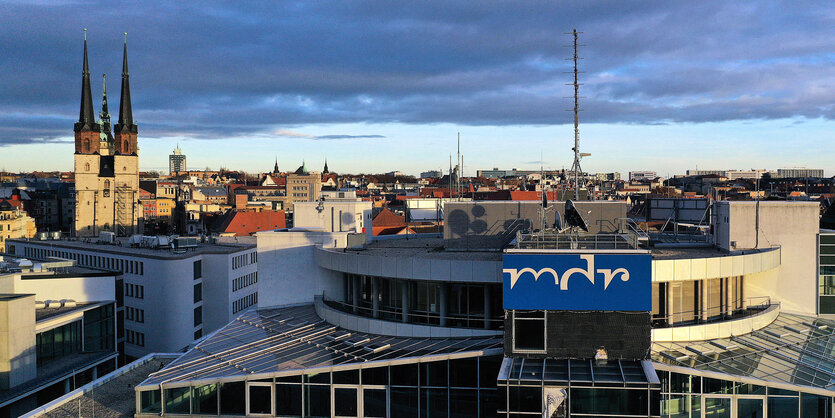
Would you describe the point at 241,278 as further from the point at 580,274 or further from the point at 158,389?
the point at 580,274

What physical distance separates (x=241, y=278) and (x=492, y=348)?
40.9 meters

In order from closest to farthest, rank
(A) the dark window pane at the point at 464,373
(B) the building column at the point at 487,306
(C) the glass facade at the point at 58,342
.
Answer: (A) the dark window pane at the point at 464,373 → (B) the building column at the point at 487,306 → (C) the glass facade at the point at 58,342

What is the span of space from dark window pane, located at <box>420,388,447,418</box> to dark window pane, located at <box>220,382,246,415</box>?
5.83 meters

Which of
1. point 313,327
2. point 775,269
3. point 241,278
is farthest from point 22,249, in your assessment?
point 775,269

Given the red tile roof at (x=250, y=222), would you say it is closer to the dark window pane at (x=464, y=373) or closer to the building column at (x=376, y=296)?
the building column at (x=376, y=296)

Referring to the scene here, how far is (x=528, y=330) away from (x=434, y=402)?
13.8 ft

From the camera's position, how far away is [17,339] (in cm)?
3366

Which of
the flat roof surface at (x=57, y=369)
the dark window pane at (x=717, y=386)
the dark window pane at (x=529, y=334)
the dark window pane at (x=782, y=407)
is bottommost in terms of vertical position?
the flat roof surface at (x=57, y=369)

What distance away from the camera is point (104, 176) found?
133500 mm

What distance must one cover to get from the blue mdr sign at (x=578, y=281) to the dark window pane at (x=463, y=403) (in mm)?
3612

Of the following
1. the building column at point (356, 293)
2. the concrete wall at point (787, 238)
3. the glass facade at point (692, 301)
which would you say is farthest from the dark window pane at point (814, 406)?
the building column at point (356, 293)

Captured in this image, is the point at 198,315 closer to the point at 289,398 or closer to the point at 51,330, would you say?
the point at 51,330

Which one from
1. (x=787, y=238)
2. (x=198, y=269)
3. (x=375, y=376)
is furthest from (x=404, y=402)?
(x=198, y=269)

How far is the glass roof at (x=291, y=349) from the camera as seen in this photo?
74.6 ft
